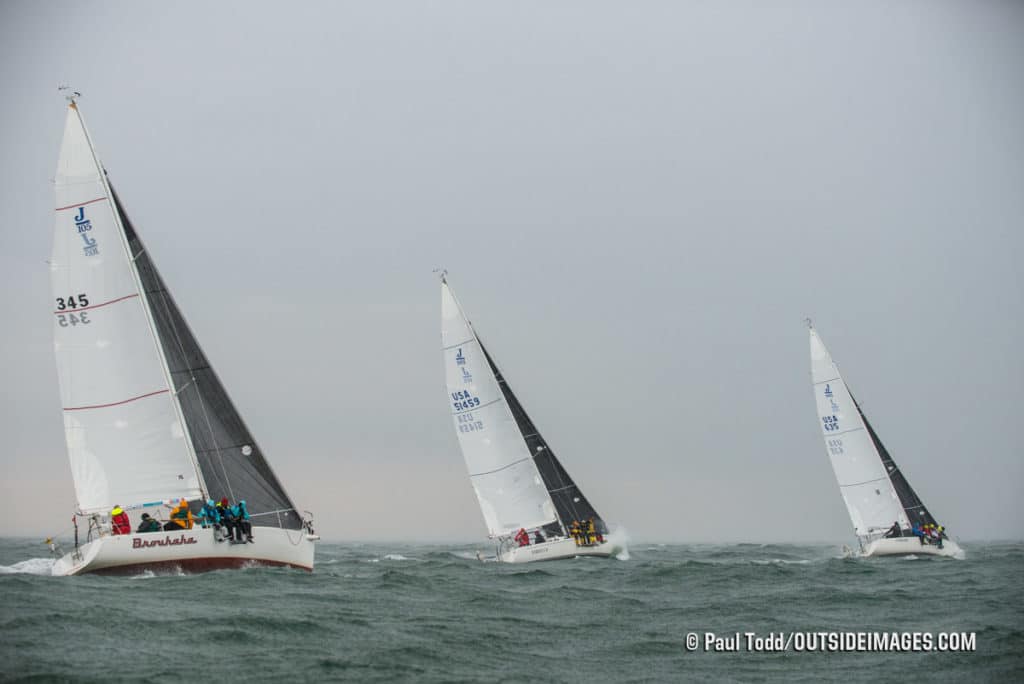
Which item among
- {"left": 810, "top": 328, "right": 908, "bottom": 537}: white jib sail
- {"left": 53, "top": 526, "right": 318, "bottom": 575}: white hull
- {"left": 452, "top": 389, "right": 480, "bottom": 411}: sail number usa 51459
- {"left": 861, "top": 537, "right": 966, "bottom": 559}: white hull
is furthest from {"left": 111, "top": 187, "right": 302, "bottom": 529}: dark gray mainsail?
{"left": 810, "top": 328, "right": 908, "bottom": 537}: white jib sail

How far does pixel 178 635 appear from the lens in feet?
55.2

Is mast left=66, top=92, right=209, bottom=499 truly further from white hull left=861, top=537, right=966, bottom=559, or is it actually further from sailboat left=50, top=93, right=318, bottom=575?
white hull left=861, top=537, right=966, bottom=559

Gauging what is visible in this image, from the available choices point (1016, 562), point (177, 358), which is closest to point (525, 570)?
point (177, 358)

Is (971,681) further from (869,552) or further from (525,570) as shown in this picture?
(869,552)

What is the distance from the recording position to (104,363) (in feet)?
84.6

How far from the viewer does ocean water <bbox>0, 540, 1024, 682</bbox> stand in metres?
15.6

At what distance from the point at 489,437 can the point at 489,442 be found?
199 millimetres

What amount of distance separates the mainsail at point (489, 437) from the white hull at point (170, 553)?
1814cm

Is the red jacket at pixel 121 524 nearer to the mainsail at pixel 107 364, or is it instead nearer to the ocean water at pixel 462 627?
the mainsail at pixel 107 364

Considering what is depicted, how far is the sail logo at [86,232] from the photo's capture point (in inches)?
1022

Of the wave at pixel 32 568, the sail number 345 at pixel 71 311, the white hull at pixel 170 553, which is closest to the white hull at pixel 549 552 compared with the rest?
the white hull at pixel 170 553

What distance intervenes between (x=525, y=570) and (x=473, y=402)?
31.8 feet

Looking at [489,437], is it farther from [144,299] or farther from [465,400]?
[144,299]

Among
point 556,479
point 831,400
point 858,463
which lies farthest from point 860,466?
point 556,479
